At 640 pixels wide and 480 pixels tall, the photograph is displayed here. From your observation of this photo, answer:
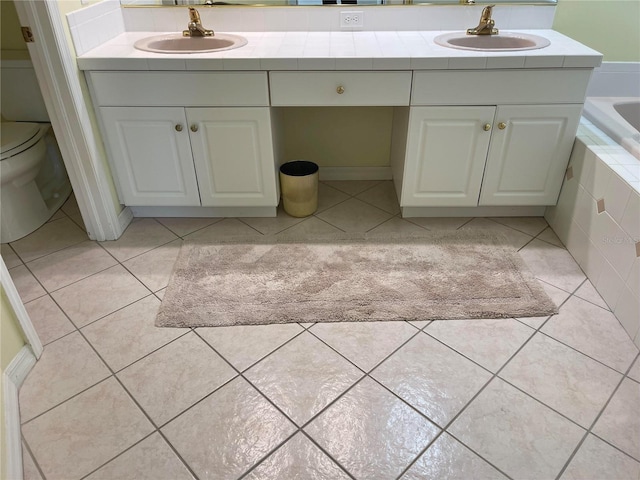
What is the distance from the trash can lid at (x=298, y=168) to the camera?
8.04 feet

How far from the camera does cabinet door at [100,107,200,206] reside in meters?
2.08

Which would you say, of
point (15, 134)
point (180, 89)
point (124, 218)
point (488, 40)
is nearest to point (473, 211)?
point (488, 40)

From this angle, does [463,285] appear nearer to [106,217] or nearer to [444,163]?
[444,163]

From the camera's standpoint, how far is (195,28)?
222 cm

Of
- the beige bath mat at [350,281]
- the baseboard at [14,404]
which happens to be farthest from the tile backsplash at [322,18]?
the baseboard at [14,404]

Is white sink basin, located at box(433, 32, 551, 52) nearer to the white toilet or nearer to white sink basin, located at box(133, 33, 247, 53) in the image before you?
white sink basin, located at box(133, 33, 247, 53)

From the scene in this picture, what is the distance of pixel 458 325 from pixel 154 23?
2.03 metres

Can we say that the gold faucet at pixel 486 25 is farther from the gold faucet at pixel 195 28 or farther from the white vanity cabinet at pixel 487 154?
the gold faucet at pixel 195 28

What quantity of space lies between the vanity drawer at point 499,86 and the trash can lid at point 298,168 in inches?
26.2

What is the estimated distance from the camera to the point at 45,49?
176 centimetres

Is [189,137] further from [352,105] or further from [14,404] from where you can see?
[14,404]

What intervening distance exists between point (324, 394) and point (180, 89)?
140 cm

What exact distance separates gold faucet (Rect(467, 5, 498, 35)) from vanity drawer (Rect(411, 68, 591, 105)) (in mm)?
406

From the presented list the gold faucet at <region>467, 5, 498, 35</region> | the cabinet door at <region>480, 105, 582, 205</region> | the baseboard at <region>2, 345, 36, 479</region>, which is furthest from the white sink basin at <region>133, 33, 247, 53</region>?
the baseboard at <region>2, 345, 36, 479</region>
